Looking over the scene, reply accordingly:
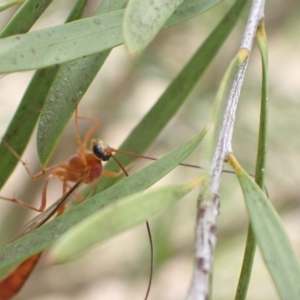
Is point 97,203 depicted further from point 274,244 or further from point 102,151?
point 102,151

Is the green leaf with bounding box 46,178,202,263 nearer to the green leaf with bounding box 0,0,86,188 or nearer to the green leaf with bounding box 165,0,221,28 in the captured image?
the green leaf with bounding box 165,0,221,28

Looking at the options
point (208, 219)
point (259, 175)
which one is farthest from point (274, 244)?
point (259, 175)

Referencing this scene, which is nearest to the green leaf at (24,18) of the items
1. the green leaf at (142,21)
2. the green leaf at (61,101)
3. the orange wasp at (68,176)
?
the green leaf at (61,101)

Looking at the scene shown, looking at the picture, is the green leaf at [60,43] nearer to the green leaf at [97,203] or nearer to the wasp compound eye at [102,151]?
the green leaf at [97,203]

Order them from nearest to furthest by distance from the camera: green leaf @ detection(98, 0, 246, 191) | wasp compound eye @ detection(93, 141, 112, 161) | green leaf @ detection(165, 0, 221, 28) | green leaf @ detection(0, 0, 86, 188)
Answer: green leaf @ detection(165, 0, 221, 28) < green leaf @ detection(0, 0, 86, 188) < green leaf @ detection(98, 0, 246, 191) < wasp compound eye @ detection(93, 141, 112, 161)

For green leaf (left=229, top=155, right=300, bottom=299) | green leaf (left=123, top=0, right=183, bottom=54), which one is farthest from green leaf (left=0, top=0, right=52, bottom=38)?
green leaf (left=229, top=155, right=300, bottom=299)

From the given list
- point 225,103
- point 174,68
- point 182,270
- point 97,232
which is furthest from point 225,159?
point 182,270
